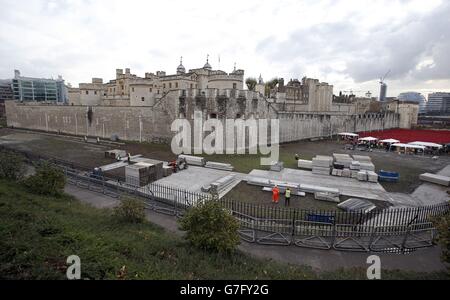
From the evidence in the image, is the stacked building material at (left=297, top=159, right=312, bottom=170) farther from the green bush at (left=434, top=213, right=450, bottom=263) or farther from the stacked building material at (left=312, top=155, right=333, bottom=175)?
the green bush at (left=434, top=213, right=450, bottom=263)

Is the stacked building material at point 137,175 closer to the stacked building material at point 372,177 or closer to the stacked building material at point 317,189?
the stacked building material at point 317,189

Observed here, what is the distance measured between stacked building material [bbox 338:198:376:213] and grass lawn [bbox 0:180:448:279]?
5869 mm

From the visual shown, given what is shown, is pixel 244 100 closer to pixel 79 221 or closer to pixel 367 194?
pixel 367 194

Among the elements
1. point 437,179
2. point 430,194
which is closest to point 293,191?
point 430,194

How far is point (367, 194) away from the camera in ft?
53.4

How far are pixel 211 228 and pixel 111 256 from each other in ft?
10.2

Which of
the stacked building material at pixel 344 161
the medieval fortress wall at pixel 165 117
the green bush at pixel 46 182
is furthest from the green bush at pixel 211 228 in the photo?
the medieval fortress wall at pixel 165 117

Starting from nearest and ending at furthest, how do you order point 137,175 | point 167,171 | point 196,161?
1. point 137,175
2. point 167,171
3. point 196,161

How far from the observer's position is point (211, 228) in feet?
27.7

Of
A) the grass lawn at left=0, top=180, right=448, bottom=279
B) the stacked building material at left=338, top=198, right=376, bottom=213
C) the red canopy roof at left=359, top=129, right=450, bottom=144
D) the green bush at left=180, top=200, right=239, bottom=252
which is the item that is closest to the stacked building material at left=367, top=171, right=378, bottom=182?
the stacked building material at left=338, top=198, right=376, bottom=213

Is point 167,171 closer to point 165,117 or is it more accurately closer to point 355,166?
point 165,117

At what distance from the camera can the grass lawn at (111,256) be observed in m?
5.87

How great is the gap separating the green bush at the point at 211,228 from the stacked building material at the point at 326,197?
8.26 metres

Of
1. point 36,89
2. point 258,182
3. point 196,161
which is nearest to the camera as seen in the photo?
point 258,182
